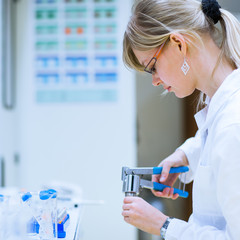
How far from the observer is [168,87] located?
989 millimetres

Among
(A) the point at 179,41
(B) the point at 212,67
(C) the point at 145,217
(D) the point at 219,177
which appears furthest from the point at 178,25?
(C) the point at 145,217

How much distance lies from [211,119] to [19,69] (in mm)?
2086

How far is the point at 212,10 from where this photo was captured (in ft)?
2.93

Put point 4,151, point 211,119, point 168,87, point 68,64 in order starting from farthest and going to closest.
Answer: point 68,64 → point 4,151 → point 168,87 → point 211,119

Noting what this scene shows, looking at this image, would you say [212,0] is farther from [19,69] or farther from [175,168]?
[19,69]

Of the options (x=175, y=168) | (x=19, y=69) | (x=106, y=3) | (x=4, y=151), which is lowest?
(x=4, y=151)

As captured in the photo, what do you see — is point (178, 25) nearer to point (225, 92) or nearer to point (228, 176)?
point (225, 92)

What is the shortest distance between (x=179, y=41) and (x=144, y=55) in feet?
0.41

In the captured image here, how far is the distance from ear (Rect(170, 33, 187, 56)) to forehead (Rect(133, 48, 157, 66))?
0.21 feet

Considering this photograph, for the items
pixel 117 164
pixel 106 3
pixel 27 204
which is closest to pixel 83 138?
pixel 117 164

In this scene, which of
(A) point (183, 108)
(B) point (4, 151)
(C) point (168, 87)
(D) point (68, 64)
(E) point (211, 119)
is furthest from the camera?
(D) point (68, 64)

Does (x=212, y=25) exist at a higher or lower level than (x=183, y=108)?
higher

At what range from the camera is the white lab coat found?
0.69 metres

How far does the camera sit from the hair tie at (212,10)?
2.93 feet
